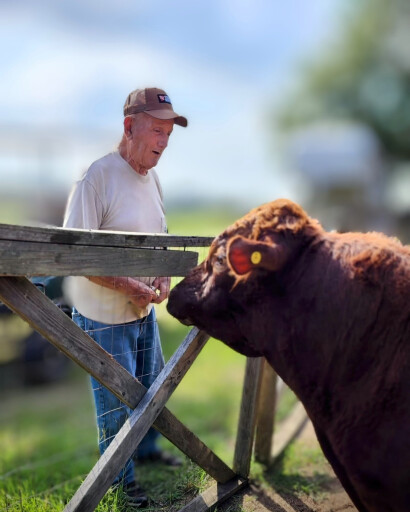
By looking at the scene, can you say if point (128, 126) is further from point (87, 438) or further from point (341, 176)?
point (341, 176)

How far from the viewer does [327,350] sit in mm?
2301

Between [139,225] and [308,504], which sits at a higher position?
[139,225]

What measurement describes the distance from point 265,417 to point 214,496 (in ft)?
3.24

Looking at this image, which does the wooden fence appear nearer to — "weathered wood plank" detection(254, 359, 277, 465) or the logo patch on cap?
"weathered wood plank" detection(254, 359, 277, 465)

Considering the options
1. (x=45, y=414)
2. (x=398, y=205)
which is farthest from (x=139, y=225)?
(x=398, y=205)

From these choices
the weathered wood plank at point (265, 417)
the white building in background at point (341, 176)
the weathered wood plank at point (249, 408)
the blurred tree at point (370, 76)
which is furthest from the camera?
the blurred tree at point (370, 76)

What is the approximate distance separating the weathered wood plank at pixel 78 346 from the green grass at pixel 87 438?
477 mm

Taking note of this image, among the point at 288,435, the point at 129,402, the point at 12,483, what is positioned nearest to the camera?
the point at 129,402

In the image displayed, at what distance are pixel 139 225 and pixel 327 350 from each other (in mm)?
1448

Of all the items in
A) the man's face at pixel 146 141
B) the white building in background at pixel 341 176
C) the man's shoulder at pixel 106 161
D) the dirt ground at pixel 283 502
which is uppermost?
the white building in background at pixel 341 176

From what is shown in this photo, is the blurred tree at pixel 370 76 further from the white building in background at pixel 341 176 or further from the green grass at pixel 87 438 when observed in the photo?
the green grass at pixel 87 438

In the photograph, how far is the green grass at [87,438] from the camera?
357 centimetres

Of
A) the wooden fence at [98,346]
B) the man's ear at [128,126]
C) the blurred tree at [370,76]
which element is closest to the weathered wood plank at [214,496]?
the wooden fence at [98,346]

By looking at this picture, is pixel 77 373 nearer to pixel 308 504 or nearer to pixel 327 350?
pixel 308 504
